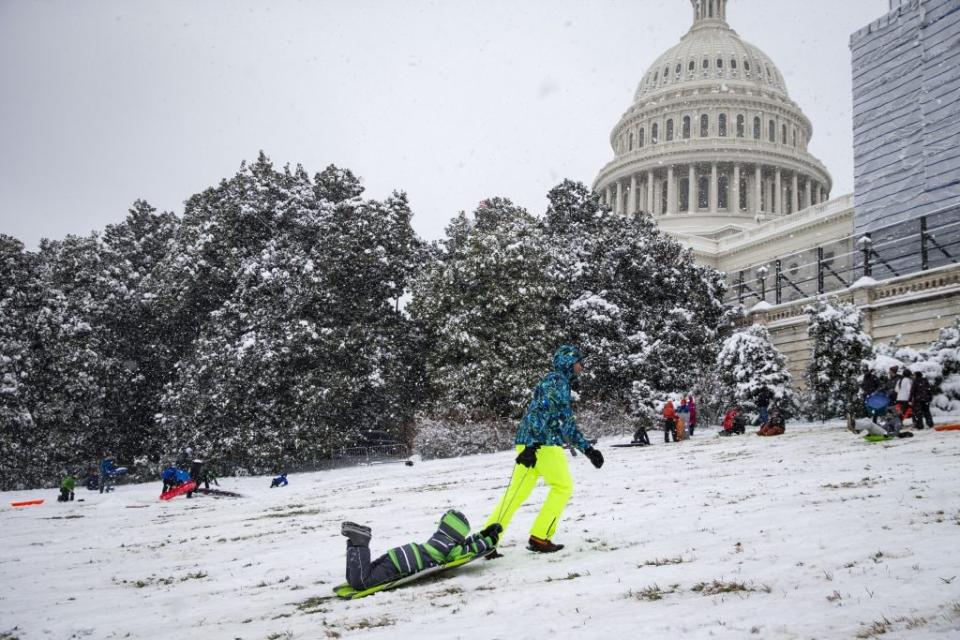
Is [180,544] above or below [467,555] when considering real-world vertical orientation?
below

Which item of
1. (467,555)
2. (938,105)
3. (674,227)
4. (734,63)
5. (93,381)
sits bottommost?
(467,555)

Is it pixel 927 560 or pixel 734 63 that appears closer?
pixel 927 560

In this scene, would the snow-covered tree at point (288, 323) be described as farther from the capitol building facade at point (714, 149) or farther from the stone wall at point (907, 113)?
the capitol building facade at point (714, 149)

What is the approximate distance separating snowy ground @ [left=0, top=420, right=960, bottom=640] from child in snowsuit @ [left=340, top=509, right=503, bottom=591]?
6.6 inches

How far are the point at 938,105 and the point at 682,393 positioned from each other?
56.0 feet

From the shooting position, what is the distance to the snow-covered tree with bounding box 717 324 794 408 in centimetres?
2930

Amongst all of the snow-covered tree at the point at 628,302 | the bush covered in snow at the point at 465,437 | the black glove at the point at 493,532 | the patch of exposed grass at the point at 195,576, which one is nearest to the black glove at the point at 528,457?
the black glove at the point at 493,532

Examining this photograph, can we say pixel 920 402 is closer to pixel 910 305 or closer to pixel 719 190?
pixel 910 305

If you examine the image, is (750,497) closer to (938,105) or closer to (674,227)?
(938,105)

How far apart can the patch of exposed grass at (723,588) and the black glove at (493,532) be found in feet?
6.80

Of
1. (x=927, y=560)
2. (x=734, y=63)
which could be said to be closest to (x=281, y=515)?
(x=927, y=560)

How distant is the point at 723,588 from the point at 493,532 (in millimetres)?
2314

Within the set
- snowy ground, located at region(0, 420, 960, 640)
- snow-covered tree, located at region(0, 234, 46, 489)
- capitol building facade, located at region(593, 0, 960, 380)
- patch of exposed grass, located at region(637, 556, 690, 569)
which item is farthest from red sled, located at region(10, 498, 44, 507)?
capitol building facade, located at region(593, 0, 960, 380)

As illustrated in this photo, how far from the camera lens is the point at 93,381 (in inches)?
1298
